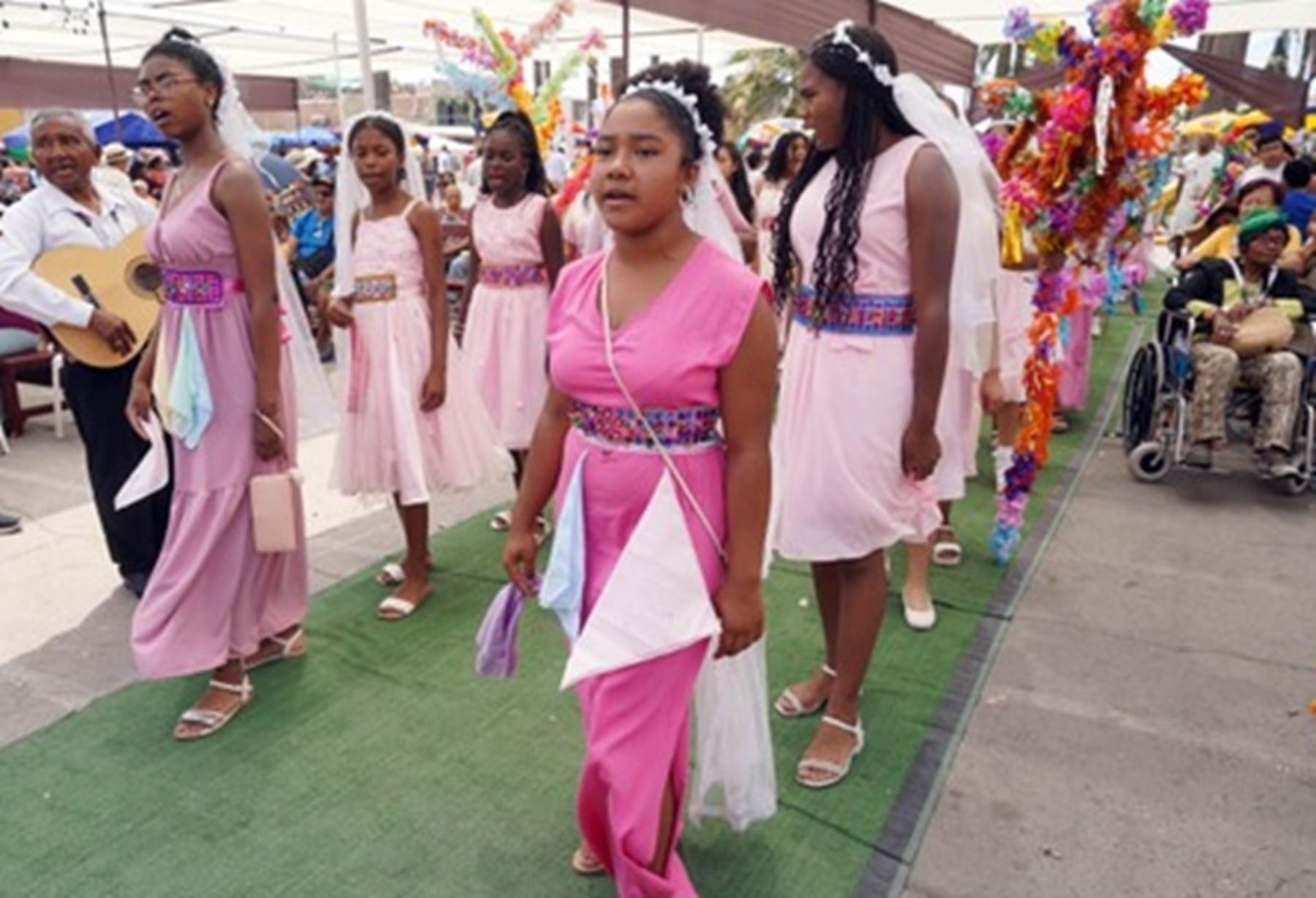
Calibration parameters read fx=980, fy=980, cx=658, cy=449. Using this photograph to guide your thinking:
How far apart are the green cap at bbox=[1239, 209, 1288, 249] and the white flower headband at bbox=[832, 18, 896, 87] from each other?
12.5ft

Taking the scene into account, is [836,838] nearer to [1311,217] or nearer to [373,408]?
[373,408]

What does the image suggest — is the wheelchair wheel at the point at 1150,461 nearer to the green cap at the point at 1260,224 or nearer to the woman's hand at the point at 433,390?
the green cap at the point at 1260,224

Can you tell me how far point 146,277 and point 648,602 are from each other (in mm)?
3501

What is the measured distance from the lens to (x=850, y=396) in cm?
256

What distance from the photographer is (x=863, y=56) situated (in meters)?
2.37

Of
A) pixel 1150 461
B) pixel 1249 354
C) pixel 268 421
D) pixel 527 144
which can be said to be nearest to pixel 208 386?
pixel 268 421

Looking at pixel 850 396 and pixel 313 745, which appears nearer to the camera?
pixel 850 396

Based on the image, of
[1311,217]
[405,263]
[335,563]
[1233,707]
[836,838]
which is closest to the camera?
[836,838]

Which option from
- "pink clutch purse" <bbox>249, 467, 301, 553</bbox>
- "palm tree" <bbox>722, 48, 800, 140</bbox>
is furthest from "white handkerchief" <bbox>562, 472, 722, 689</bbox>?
"palm tree" <bbox>722, 48, 800, 140</bbox>

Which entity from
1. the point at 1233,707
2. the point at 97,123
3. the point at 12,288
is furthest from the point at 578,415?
the point at 97,123

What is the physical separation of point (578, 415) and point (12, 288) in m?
3.12

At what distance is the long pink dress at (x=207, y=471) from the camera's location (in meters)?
2.79

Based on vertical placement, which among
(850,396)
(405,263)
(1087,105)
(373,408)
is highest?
(1087,105)

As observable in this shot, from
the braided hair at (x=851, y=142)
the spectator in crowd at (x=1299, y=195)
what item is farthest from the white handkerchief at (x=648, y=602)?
the spectator in crowd at (x=1299, y=195)
